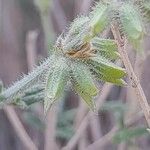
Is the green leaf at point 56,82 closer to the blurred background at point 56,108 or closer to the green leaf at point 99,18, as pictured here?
the green leaf at point 99,18

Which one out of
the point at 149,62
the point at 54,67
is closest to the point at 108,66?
the point at 54,67

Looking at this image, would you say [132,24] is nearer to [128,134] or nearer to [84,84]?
[84,84]

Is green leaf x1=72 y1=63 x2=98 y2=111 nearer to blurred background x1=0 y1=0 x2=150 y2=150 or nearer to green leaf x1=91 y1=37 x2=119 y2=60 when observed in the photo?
green leaf x1=91 y1=37 x2=119 y2=60

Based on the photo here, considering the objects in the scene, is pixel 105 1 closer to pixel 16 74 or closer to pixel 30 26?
pixel 16 74

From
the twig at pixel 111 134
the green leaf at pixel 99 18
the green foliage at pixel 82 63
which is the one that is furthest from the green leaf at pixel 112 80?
the twig at pixel 111 134

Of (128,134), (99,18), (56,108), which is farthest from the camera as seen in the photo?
(56,108)

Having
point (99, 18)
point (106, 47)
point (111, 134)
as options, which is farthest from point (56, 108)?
point (99, 18)

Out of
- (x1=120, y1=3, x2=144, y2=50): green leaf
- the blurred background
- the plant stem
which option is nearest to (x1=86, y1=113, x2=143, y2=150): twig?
the blurred background

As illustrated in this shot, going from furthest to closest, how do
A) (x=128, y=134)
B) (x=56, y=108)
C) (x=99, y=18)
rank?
(x=56, y=108) < (x=128, y=134) < (x=99, y=18)
